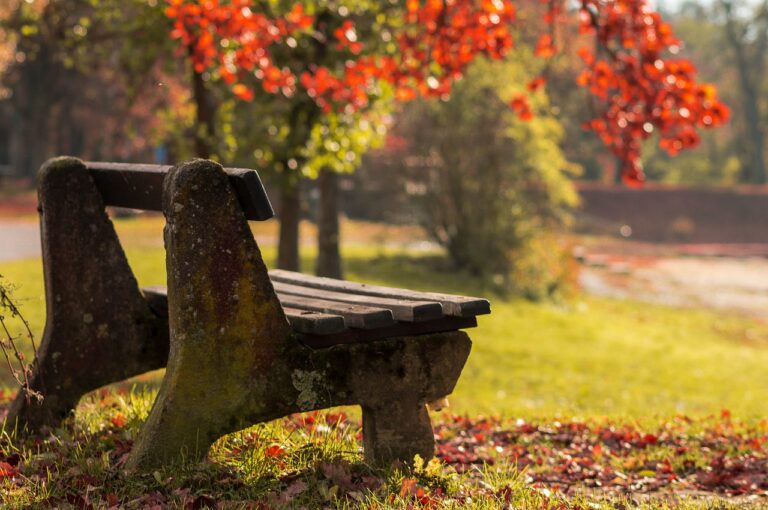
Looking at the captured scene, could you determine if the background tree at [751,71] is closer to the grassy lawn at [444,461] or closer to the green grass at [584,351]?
the green grass at [584,351]

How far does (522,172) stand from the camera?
24.5m

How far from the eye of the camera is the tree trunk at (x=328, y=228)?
1964 centimetres

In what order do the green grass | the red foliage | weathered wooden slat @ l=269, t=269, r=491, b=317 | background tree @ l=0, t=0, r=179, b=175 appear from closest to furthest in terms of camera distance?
weathered wooden slat @ l=269, t=269, r=491, b=317 < the red foliage < the green grass < background tree @ l=0, t=0, r=179, b=175

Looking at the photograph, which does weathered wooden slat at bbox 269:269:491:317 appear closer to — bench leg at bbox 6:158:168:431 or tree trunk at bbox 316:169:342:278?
bench leg at bbox 6:158:168:431

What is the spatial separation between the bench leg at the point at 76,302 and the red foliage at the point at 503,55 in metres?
4.84

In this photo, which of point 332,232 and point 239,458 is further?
point 332,232

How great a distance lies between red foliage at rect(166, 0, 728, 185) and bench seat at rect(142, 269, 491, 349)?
14.8ft

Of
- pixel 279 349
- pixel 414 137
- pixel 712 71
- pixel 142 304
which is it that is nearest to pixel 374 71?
pixel 142 304

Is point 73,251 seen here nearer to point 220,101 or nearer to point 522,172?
point 220,101

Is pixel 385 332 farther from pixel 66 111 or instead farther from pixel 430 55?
pixel 66 111

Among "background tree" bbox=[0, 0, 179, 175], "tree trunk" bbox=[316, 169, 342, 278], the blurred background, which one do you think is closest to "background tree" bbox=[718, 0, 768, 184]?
the blurred background

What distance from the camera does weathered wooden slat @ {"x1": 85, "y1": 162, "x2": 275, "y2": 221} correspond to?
14.8ft

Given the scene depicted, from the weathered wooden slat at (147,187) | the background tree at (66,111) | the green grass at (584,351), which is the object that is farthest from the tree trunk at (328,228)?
the weathered wooden slat at (147,187)

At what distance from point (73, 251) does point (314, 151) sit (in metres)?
9.00
